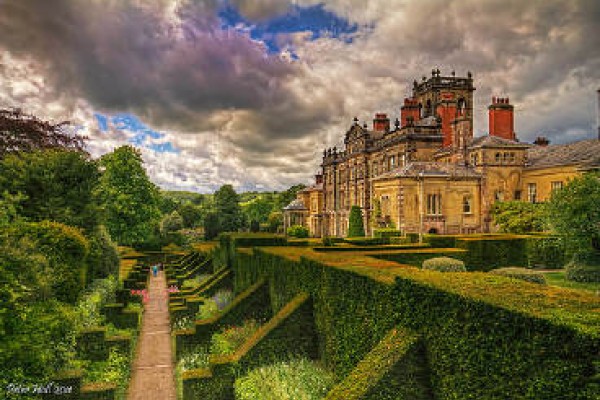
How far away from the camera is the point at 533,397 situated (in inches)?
179

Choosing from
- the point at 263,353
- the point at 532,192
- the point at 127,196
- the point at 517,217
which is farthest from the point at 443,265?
the point at 127,196

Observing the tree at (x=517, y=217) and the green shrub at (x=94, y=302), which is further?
the tree at (x=517, y=217)

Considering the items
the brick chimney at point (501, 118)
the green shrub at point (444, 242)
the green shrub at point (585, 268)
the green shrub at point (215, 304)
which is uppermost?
the brick chimney at point (501, 118)

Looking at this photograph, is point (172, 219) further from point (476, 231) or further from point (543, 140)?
point (543, 140)

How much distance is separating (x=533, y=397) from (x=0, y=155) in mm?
25553

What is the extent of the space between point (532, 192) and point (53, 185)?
3828cm

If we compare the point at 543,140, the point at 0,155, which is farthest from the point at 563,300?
the point at 543,140

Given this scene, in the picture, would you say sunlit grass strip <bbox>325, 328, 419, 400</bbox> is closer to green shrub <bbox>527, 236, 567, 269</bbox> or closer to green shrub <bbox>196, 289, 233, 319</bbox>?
green shrub <bbox>196, 289, 233, 319</bbox>

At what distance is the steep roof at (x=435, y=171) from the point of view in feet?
115

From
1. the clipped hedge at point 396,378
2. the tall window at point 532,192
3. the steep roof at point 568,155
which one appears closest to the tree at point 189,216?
the steep roof at point 568,155

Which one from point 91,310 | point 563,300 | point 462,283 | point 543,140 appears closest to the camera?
point 563,300

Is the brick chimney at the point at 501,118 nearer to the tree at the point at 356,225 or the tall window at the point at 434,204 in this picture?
the tall window at the point at 434,204

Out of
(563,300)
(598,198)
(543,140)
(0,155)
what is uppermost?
(543,140)

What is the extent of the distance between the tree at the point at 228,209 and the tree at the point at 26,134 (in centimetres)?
4736
